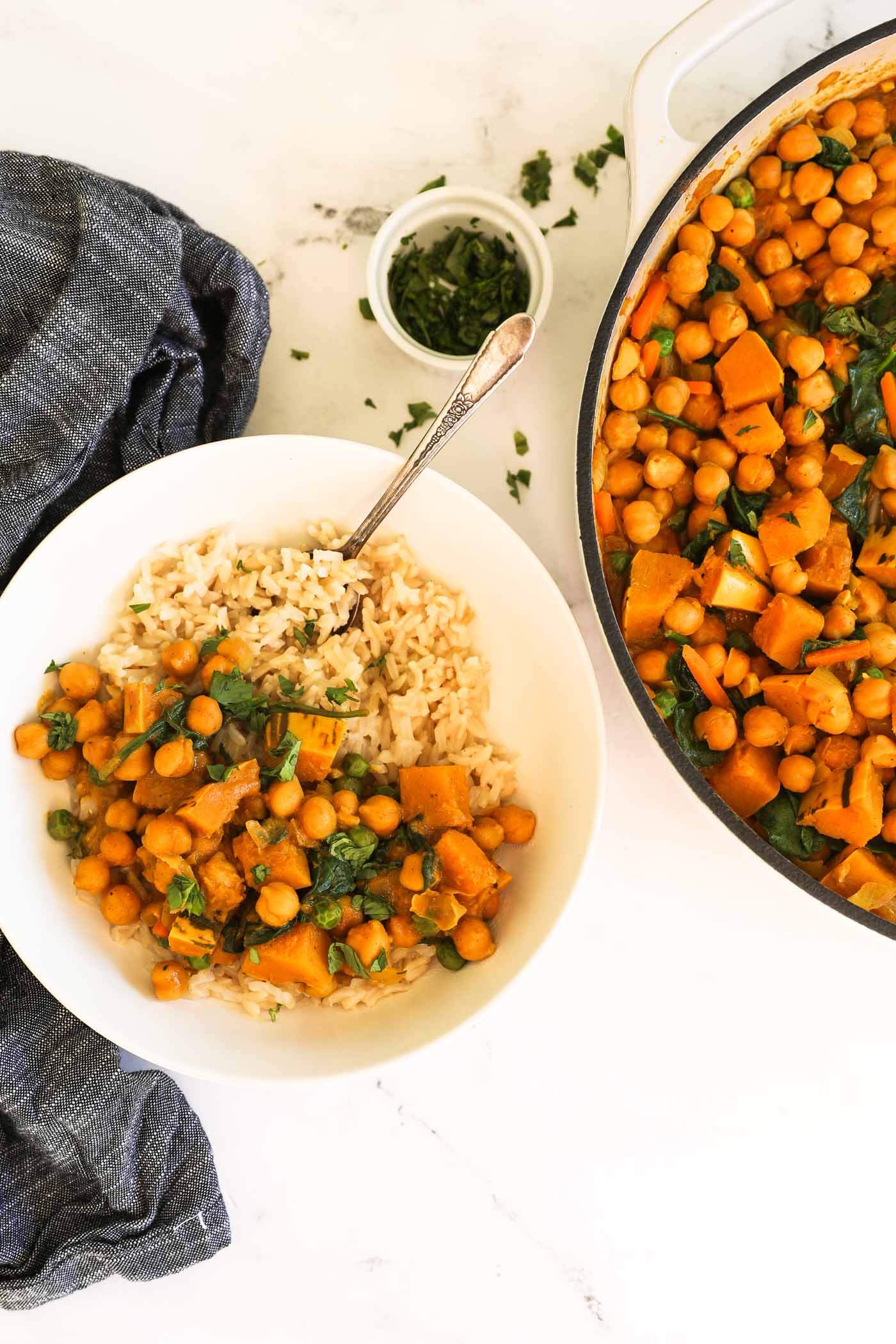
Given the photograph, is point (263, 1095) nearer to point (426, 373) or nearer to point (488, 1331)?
point (488, 1331)

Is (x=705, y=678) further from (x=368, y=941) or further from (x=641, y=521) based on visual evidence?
(x=368, y=941)

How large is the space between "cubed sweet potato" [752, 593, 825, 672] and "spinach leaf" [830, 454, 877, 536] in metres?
0.20

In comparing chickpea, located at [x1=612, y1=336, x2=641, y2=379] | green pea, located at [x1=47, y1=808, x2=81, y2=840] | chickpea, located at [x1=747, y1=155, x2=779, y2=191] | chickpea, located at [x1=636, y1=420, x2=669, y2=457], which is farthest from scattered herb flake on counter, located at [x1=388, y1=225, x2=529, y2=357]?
green pea, located at [x1=47, y1=808, x2=81, y2=840]

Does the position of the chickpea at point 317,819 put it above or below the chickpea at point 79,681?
above

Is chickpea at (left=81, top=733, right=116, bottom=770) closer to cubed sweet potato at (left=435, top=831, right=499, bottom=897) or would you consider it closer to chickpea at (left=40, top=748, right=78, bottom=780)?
chickpea at (left=40, top=748, right=78, bottom=780)

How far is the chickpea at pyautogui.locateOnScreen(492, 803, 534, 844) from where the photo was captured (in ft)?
6.22

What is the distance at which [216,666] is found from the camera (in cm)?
184

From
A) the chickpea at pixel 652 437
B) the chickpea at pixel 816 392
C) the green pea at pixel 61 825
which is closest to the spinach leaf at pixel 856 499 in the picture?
the chickpea at pixel 816 392

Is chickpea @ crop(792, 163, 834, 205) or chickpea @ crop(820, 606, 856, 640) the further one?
chickpea @ crop(792, 163, 834, 205)

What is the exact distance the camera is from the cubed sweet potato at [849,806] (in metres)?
1.79

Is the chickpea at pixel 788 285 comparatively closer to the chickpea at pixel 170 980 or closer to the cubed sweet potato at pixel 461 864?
the cubed sweet potato at pixel 461 864

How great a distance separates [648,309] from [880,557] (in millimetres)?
666

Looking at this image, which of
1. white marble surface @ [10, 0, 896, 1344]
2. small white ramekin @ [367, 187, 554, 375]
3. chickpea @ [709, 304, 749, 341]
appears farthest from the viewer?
white marble surface @ [10, 0, 896, 1344]

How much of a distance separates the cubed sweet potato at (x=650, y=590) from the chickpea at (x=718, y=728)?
7.5 inches
